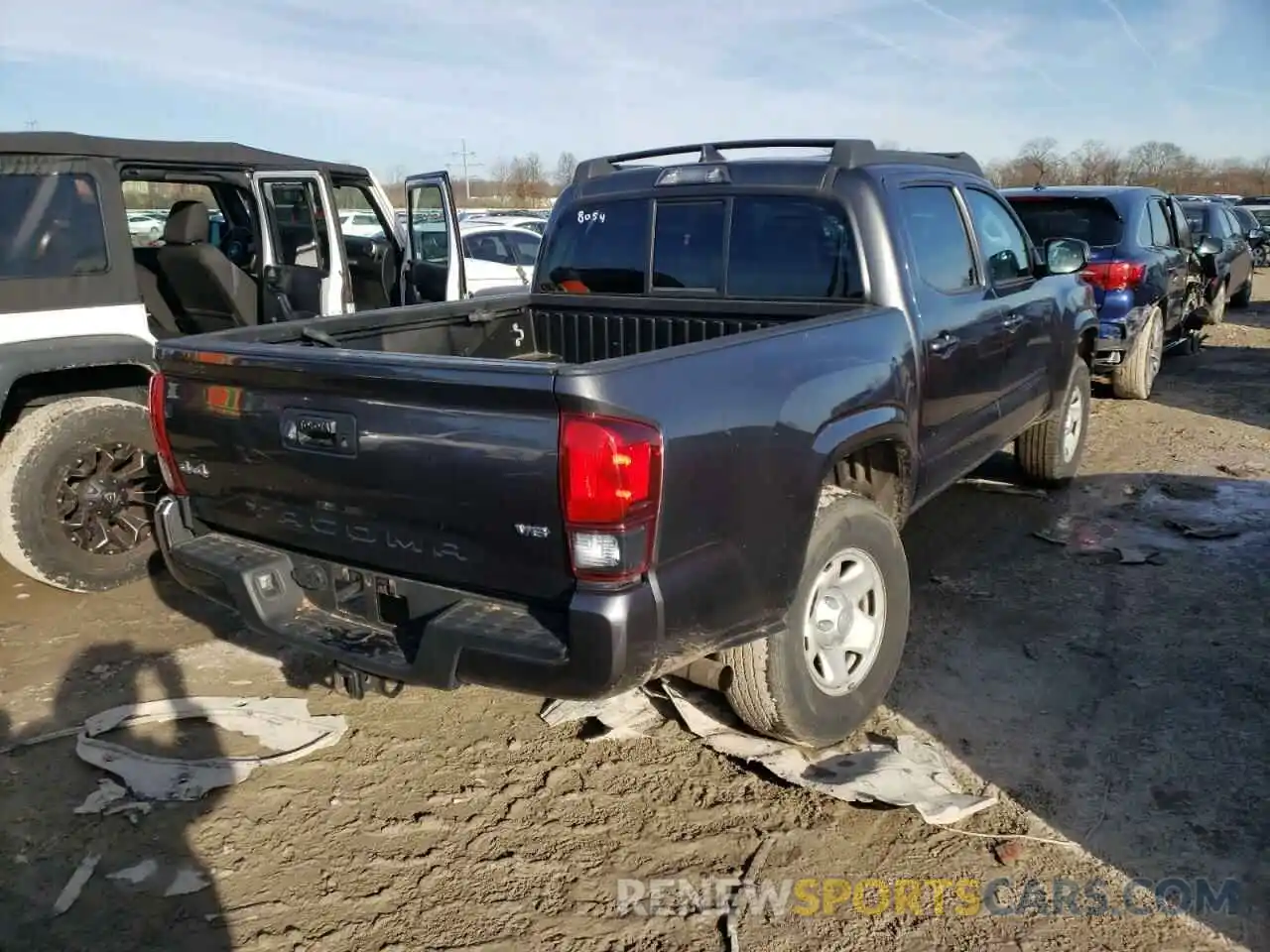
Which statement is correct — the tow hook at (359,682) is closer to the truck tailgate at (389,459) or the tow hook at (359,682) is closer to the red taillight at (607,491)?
the truck tailgate at (389,459)

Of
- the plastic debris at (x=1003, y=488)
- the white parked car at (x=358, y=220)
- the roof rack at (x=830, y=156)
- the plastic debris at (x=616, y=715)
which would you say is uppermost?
the roof rack at (x=830, y=156)

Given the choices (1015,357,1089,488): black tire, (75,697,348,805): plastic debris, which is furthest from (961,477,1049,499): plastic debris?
(75,697,348,805): plastic debris

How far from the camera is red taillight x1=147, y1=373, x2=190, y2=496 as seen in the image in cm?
348

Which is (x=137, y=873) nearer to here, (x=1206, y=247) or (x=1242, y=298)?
(x=1206, y=247)

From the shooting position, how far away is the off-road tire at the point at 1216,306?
13461 mm

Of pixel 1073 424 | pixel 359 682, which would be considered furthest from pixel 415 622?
pixel 1073 424

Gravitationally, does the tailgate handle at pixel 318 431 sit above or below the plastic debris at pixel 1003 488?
above

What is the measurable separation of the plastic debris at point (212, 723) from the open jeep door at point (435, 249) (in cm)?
384

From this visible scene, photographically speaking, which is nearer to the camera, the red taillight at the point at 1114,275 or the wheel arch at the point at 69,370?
the wheel arch at the point at 69,370

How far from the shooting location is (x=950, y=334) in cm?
421

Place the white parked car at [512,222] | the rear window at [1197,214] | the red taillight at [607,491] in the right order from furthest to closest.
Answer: the rear window at [1197,214]
the white parked car at [512,222]
the red taillight at [607,491]

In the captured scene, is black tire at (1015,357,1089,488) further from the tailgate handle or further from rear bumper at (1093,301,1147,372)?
the tailgate handle

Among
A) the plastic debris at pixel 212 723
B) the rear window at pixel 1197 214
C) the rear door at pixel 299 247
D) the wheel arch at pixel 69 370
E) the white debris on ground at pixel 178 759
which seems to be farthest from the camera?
the rear window at pixel 1197 214

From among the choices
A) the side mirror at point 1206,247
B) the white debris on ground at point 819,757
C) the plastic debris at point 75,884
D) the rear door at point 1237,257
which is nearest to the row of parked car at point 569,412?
the white debris on ground at point 819,757
